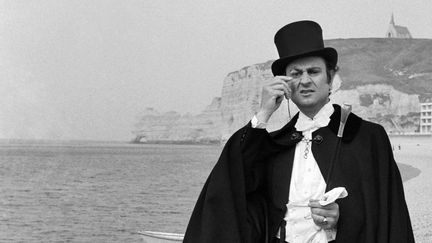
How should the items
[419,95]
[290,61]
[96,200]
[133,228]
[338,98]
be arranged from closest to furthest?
1. [290,61]
2. [133,228]
3. [96,200]
4. [338,98]
5. [419,95]

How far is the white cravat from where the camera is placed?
74.3 inches

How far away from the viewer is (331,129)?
1.96 metres

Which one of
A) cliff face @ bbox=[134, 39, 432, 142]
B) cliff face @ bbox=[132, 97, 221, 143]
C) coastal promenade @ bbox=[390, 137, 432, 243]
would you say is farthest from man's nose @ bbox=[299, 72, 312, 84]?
cliff face @ bbox=[132, 97, 221, 143]

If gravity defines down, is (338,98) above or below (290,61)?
above

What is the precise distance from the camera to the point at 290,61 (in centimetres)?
196

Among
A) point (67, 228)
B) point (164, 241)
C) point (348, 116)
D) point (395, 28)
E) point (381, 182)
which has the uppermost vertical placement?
point (395, 28)

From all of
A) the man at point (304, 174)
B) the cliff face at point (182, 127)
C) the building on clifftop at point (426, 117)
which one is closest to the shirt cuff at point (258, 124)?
the man at point (304, 174)

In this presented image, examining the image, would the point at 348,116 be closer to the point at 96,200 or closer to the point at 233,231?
the point at 233,231

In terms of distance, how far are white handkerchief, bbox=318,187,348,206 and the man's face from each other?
32 centimetres

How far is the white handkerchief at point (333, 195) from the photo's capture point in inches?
68.5

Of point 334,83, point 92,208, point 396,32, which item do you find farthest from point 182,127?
point 334,83

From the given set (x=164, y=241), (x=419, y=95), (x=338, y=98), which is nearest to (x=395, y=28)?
(x=419, y=95)

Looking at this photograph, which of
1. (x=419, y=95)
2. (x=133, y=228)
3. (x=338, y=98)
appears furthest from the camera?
(x=419, y=95)

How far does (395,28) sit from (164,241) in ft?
340
